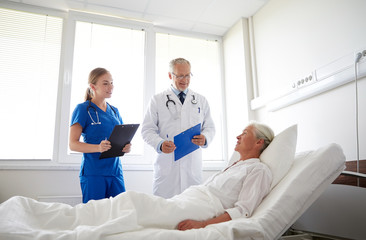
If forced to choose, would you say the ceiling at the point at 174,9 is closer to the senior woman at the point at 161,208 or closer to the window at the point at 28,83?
Answer: the window at the point at 28,83

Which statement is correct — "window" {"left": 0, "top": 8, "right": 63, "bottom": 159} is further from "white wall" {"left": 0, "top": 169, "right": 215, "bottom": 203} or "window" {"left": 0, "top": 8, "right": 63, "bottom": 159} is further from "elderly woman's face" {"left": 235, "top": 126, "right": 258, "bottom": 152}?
"elderly woman's face" {"left": 235, "top": 126, "right": 258, "bottom": 152}

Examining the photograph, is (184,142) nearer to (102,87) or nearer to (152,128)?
(152,128)

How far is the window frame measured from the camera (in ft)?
8.94

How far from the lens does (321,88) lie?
2.13m

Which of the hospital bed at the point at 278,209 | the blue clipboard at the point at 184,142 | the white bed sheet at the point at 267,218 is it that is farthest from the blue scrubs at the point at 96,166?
the hospital bed at the point at 278,209

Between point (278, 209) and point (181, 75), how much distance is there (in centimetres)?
135

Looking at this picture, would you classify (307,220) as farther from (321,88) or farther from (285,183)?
(321,88)

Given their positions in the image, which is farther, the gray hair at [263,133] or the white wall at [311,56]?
the white wall at [311,56]

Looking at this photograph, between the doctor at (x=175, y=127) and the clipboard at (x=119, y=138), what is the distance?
26 centimetres

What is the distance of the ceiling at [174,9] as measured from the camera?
2.96 metres

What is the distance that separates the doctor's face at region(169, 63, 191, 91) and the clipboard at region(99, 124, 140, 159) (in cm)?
59

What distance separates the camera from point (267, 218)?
1.06 metres

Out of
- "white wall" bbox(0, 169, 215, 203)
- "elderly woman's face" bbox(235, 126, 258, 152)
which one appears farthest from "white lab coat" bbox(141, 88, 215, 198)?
"white wall" bbox(0, 169, 215, 203)

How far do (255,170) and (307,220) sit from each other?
1.30ft
